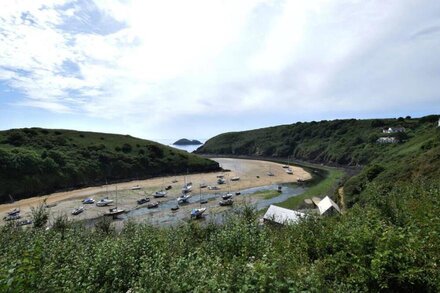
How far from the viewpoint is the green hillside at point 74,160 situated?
9462 cm

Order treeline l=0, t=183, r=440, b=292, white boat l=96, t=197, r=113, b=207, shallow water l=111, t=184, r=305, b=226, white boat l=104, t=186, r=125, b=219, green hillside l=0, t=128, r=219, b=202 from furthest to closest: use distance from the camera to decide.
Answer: green hillside l=0, t=128, r=219, b=202 → white boat l=96, t=197, r=113, b=207 → white boat l=104, t=186, r=125, b=219 → shallow water l=111, t=184, r=305, b=226 → treeline l=0, t=183, r=440, b=292

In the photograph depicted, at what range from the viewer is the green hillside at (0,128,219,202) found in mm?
94625

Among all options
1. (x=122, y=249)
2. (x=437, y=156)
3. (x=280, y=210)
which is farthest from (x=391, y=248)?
(x=437, y=156)

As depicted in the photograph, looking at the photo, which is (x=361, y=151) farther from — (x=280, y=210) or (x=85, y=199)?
(x=85, y=199)

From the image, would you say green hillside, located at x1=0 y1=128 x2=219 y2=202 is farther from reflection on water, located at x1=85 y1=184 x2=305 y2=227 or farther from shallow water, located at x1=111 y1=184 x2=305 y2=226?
shallow water, located at x1=111 y1=184 x2=305 y2=226

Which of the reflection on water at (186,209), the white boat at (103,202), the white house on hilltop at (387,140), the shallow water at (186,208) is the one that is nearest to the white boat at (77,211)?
the white boat at (103,202)

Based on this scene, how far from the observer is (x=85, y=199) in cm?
8538

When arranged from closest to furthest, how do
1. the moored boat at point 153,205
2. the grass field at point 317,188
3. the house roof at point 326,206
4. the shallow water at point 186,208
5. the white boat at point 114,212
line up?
the house roof at point 326,206
the shallow water at point 186,208
the white boat at point 114,212
the moored boat at point 153,205
the grass field at point 317,188

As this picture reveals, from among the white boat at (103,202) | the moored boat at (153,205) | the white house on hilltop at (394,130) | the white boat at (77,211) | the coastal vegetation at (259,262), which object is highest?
the white house on hilltop at (394,130)

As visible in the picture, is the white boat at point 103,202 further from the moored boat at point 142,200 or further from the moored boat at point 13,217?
the moored boat at point 13,217

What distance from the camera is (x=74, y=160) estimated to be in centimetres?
11494

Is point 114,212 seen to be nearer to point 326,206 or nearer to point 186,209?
point 186,209

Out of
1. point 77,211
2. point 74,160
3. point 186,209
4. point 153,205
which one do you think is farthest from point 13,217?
point 74,160

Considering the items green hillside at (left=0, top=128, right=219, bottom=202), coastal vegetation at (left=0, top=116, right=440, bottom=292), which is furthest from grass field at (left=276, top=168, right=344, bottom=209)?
coastal vegetation at (left=0, top=116, right=440, bottom=292)
